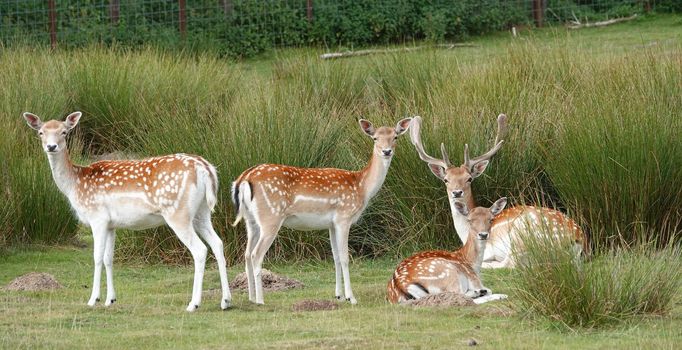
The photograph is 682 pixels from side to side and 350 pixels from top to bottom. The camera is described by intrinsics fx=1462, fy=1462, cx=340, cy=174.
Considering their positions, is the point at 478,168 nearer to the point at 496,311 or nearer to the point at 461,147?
the point at 461,147

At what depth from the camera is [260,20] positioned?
23609mm

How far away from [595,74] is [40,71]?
6.76 m

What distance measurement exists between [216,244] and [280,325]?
1.18 meters

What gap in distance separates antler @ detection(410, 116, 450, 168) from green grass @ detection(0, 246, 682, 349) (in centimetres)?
115

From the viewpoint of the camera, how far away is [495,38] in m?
24.1

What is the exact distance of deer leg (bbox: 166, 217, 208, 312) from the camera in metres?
9.32

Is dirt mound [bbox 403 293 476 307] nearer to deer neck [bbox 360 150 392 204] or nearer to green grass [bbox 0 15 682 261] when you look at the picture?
deer neck [bbox 360 150 392 204]

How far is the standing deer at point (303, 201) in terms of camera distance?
995 cm

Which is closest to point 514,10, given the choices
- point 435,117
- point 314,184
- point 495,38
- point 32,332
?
point 495,38

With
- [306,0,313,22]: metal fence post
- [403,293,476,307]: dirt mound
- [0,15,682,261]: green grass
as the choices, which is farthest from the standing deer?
[306,0,313,22]: metal fence post

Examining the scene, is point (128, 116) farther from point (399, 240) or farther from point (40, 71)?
point (399, 240)

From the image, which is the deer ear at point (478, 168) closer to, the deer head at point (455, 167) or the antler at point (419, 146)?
the deer head at point (455, 167)

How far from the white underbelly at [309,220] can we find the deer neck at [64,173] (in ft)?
4.88

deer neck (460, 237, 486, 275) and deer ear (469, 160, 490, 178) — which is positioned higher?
deer ear (469, 160, 490, 178)
